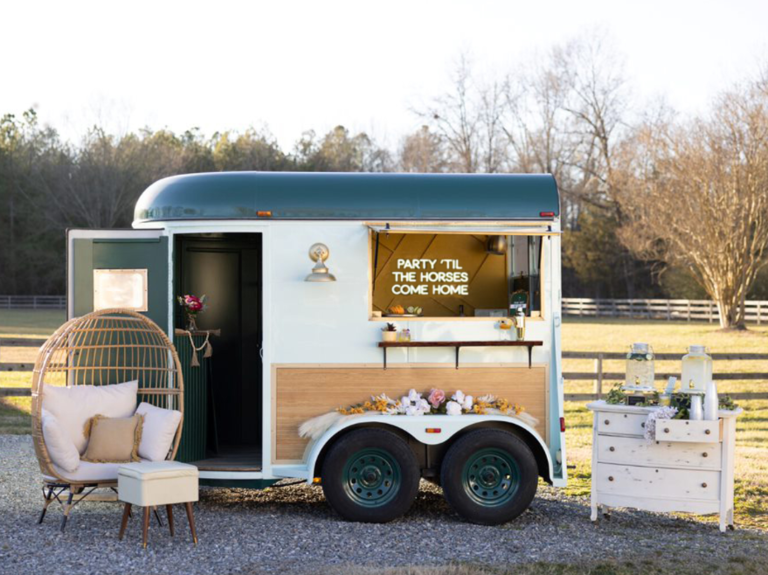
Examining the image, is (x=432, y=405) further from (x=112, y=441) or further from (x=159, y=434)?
(x=112, y=441)

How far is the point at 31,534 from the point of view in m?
6.53

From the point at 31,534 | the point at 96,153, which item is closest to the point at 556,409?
the point at 31,534

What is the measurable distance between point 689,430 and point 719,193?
74.3ft

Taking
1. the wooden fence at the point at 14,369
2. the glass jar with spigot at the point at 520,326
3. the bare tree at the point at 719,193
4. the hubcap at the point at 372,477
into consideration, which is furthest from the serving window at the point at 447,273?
the bare tree at the point at 719,193

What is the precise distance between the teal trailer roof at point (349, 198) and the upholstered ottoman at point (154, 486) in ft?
6.22

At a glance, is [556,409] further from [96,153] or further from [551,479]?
[96,153]

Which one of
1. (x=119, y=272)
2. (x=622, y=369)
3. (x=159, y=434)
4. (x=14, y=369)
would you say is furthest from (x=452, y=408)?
(x=622, y=369)

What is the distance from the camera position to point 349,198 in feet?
23.7

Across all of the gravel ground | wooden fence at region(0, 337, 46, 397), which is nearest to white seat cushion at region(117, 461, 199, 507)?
the gravel ground

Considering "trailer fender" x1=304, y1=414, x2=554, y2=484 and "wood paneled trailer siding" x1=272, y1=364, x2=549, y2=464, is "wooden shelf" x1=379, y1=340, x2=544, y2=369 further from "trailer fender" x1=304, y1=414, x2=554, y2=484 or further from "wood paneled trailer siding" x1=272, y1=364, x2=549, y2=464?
"trailer fender" x1=304, y1=414, x2=554, y2=484

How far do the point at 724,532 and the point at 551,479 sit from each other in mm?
1233

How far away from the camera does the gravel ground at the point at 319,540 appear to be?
5.90 m

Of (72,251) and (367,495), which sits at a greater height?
(72,251)

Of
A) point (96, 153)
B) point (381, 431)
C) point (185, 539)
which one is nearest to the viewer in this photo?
point (185, 539)
